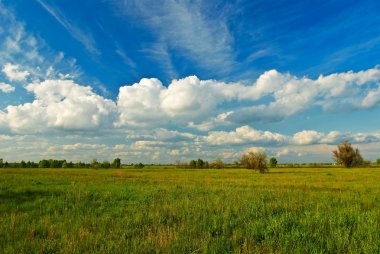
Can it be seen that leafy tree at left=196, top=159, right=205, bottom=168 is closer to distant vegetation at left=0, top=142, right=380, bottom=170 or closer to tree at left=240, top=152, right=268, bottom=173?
distant vegetation at left=0, top=142, right=380, bottom=170

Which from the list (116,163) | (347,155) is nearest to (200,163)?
(116,163)

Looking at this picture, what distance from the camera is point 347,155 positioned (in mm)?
95812

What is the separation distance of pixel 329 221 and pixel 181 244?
547 cm

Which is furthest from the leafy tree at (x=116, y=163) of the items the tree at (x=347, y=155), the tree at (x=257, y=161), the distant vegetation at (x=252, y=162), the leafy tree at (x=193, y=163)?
the tree at (x=347, y=155)

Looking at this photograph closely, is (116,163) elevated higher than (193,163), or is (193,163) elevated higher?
(116,163)

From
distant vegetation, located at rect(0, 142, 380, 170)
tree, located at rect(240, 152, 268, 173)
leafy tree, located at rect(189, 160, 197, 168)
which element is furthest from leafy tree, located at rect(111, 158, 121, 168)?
tree, located at rect(240, 152, 268, 173)

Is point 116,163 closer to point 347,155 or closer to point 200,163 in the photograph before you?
point 200,163

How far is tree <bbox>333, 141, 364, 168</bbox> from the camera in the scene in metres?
95.2

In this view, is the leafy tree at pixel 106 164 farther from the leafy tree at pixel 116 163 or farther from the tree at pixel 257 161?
the tree at pixel 257 161

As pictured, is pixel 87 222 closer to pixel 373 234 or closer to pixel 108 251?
pixel 108 251

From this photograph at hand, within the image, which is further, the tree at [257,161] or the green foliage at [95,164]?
the green foliage at [95,164]

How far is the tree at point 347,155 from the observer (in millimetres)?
95250

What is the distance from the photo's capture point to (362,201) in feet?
50.5

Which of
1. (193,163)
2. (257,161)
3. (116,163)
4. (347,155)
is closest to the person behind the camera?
(257,161)
